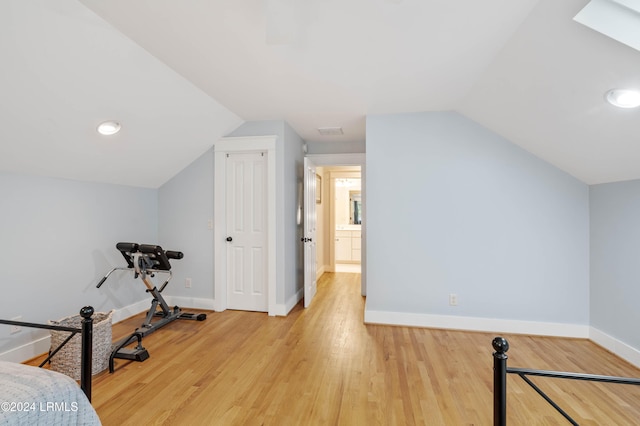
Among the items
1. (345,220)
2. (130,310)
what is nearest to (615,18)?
(130,310)

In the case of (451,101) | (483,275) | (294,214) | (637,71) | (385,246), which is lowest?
(483,275)

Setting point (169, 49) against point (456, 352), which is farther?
point (456, 352)

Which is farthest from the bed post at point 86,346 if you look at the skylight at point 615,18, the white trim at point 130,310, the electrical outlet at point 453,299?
the electrical outlet at point 453,299

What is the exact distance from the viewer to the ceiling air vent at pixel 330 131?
4098 millimetres

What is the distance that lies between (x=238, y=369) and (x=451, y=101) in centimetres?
328

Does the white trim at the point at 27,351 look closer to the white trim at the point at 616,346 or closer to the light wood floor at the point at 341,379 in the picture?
the light wood floor at the point at 341,379

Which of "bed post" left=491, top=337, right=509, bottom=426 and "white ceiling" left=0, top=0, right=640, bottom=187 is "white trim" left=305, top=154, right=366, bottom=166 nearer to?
"white ceiling" left=0, top=0, right=640, bottom=187

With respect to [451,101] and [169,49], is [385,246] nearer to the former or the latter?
[451,101]

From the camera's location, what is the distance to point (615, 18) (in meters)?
1.52

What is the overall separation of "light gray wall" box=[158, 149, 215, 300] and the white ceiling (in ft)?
2.30

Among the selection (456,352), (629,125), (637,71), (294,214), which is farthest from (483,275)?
(294,214)

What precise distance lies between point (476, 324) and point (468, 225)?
1.10 m

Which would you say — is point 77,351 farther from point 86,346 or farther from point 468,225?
point 468,225

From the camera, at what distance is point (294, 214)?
13.9ft
